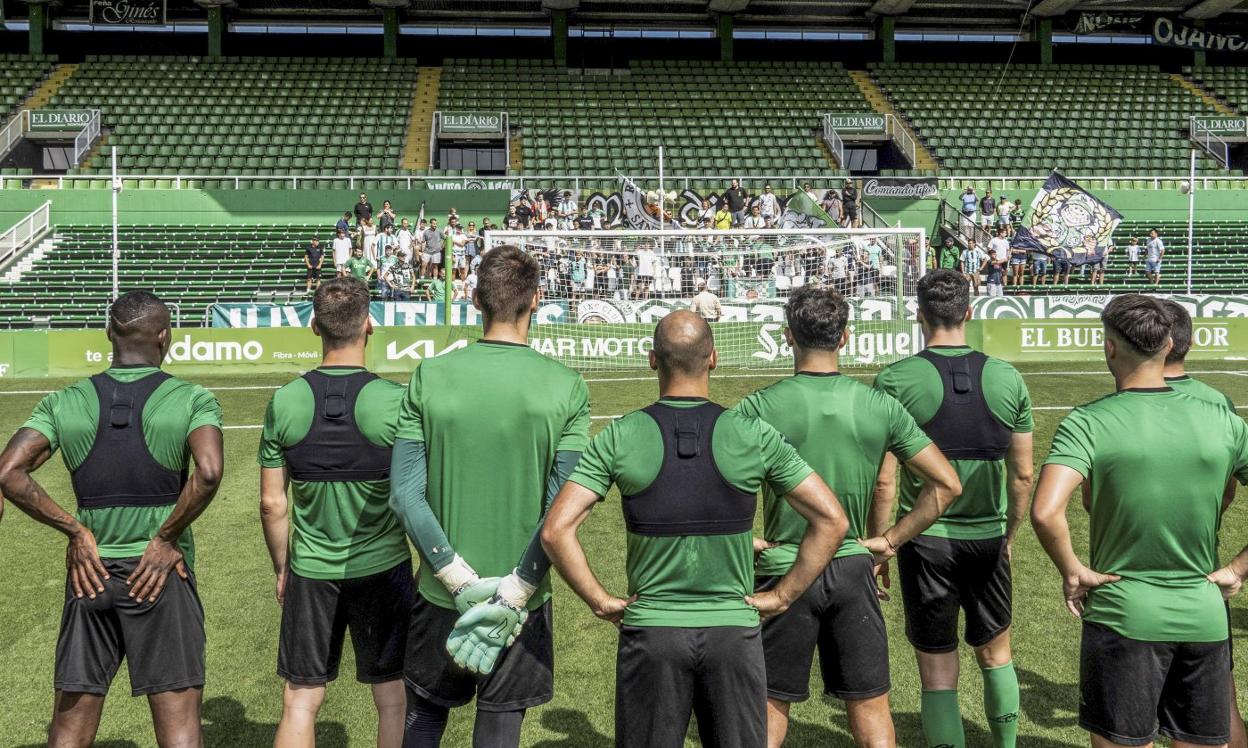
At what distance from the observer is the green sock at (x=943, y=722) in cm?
457

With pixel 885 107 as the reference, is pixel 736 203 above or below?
below

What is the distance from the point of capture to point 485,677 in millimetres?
3666

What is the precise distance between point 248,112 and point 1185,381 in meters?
36.9

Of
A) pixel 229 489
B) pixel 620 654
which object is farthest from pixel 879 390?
pixel 229 489

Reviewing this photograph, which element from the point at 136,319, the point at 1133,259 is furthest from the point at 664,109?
the point at 136,319

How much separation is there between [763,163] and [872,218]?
567 centimetres

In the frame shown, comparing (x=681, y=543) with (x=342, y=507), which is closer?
(x=681, y=543)

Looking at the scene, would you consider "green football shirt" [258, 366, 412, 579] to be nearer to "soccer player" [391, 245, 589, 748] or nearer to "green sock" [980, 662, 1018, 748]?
"soccer player" [391, 245, 589, 748]

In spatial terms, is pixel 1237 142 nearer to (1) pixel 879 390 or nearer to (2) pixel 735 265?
(2) pixel 735 265

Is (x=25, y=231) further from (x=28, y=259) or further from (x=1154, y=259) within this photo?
(x=1154, y=259)

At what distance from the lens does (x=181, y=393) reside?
403 cm

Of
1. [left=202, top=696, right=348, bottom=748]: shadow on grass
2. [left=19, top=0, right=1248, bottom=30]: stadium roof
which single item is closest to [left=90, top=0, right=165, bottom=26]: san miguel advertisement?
[left=19, top=0, right=1248, bottom=30]: stadium roof

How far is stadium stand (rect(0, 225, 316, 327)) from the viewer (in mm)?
25047

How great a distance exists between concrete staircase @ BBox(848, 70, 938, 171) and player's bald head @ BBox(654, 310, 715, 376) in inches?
1344
